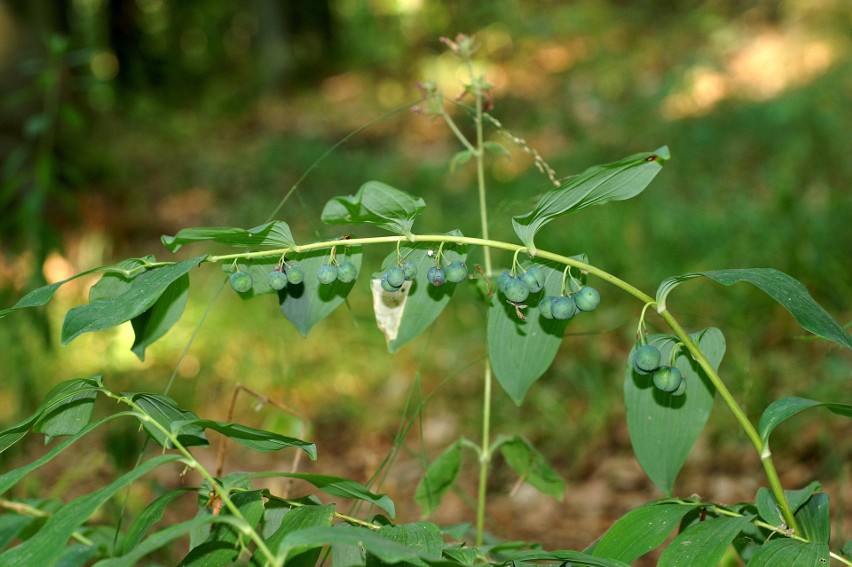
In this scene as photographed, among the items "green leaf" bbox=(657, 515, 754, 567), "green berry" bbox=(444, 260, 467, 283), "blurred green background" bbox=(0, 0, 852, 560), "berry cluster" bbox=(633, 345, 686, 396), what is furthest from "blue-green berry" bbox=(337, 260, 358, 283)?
Answer: "green leaf" bbox=(657, 515, 754, 567)

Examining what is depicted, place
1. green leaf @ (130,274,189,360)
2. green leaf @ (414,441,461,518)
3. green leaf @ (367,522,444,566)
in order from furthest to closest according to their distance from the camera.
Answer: green leaf @ (414,441,461,518), green leaf @ (130,274,189,360), green leaf @ (367,522,444,566)

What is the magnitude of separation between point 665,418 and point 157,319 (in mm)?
657

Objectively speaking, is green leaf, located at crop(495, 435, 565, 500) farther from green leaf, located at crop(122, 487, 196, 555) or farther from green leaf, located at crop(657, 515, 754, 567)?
green leaf, located at crop(122, 487, 196, 555)

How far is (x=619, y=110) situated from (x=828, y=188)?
2.57m

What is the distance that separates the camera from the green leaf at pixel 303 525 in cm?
Answer: 77

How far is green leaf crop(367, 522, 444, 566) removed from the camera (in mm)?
714

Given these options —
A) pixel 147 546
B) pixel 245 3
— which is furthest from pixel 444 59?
pixel 147 546

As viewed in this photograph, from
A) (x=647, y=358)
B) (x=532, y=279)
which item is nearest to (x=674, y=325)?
(x=647, y=358)

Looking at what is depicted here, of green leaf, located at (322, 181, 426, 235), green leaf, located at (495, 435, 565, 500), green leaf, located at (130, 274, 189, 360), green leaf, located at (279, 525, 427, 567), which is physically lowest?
green leaf, located at (495, 435, 565, 500)

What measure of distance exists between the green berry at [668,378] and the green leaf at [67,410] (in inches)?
23.7

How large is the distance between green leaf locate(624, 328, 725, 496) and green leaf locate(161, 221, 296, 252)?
0.46 m

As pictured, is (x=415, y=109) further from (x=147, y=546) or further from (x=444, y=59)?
(x=444, y=59)

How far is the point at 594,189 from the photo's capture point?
0.81 metres

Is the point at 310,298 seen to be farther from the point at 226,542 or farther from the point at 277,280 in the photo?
the point at 226,542
